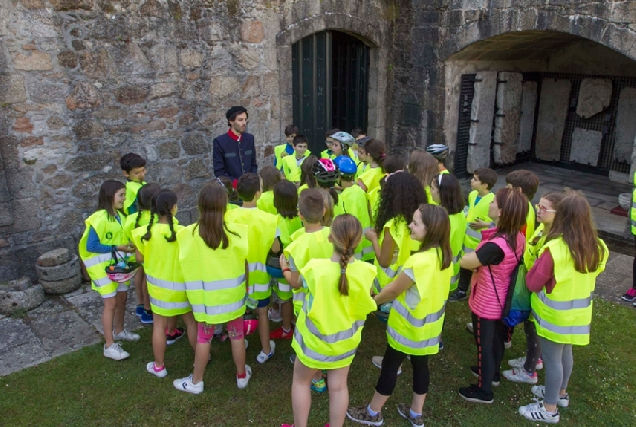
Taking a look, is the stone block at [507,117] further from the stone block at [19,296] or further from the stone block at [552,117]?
the stone block at [19,296]

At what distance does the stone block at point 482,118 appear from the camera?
28.1ft

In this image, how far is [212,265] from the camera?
3.40 meters

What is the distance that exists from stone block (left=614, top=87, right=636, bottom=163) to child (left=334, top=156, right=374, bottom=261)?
7232mm

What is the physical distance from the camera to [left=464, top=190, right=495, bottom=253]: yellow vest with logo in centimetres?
438

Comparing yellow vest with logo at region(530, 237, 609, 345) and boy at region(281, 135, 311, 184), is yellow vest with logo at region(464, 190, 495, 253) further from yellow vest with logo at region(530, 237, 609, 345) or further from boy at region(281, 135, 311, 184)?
boy at region(281, 135, 311, 184)

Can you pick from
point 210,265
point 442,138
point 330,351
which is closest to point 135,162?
point 210,265

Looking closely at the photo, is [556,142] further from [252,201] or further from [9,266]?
[9,266]

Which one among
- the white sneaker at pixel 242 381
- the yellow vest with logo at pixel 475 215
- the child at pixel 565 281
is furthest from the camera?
the yellow vest with logo at pixel 475 215

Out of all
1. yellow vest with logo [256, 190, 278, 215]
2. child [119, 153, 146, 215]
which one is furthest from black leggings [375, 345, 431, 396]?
child [119, 153, 146, 215]

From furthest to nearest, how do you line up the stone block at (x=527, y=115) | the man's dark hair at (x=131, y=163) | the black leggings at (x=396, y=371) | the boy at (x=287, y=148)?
the stone block at (x=527, y=115) < the boy at (x=287, y=148) < the man's dark hair at (x=131, y=163) < the black leggings at (x=396, y=371)

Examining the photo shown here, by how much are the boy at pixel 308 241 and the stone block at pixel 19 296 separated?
3207mm

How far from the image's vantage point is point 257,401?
370 centimetres

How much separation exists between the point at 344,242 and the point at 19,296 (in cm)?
379

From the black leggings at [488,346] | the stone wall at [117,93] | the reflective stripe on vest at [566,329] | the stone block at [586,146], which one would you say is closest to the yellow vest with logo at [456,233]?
the black leggings at [488,346]
